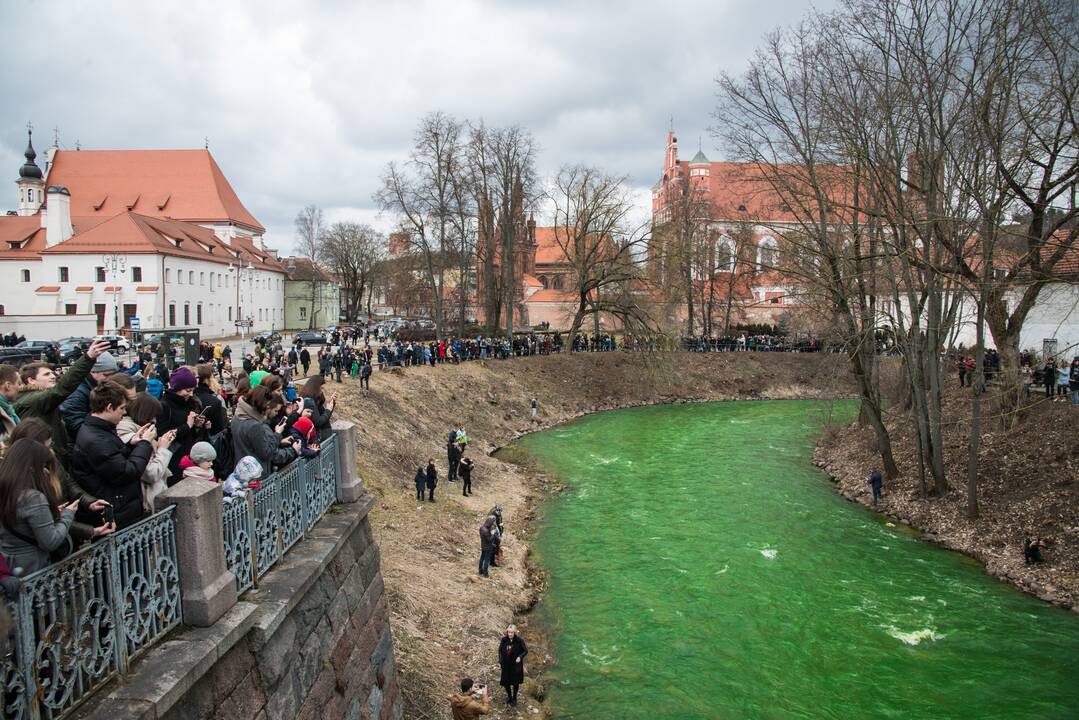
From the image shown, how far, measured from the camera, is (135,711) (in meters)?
3.36

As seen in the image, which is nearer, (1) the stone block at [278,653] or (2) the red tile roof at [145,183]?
(1) the stone block at [278,653]

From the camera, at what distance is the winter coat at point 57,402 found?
509 cm

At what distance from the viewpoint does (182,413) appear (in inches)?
223

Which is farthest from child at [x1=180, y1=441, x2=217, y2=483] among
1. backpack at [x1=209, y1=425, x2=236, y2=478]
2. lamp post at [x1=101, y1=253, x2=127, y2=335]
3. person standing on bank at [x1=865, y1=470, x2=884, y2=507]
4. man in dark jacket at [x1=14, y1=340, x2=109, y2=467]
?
lamp post at [x1=101, y1=253, x2=127, y2=335]

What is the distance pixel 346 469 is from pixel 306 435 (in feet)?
3.06

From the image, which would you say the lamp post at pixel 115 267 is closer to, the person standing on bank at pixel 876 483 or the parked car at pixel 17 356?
the parked car at pixel 17 356

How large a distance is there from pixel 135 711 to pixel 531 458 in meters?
22.7

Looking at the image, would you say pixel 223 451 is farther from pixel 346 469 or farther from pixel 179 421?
pixel 346 469

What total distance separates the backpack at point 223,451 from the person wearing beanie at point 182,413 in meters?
0.29

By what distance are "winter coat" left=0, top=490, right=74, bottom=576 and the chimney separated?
54.2 metres

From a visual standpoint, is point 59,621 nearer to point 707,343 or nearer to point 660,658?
point 660,658

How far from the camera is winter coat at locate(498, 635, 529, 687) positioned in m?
9.61

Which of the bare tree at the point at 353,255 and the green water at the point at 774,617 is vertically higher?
the bare tree at the point at 353,255

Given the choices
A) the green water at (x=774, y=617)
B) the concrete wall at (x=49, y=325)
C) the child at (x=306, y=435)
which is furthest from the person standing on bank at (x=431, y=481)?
the concrete wall at (x=49, y=325)
